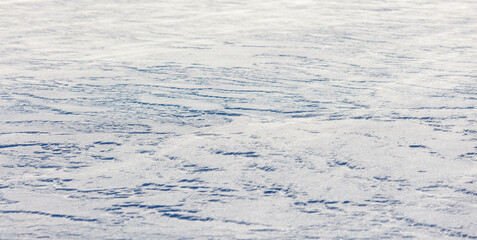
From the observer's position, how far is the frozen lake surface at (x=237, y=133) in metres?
1.62

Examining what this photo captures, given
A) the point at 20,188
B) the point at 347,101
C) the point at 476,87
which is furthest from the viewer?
the point at 476,87

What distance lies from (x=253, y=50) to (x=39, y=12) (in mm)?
2285

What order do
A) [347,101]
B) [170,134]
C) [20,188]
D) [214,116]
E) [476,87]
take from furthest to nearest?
1. [476,87]
2. [347,101]
3. [214,116]
4. [170,134]
5. [20,188]

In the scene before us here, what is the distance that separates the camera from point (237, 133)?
2271mm

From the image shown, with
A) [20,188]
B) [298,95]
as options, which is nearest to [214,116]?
[298,95]

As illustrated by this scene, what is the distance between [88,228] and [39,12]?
13.0 feet

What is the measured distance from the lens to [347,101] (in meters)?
2.68

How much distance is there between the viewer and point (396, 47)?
3852 millimetres

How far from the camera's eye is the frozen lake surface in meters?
1.62

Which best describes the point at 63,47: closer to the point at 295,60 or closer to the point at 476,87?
the point at 295,60

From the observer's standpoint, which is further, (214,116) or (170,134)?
(214,116)

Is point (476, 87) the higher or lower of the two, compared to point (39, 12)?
lower

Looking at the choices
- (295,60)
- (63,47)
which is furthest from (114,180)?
(63,47)

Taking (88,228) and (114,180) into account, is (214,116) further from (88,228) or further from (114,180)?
(88,228)
